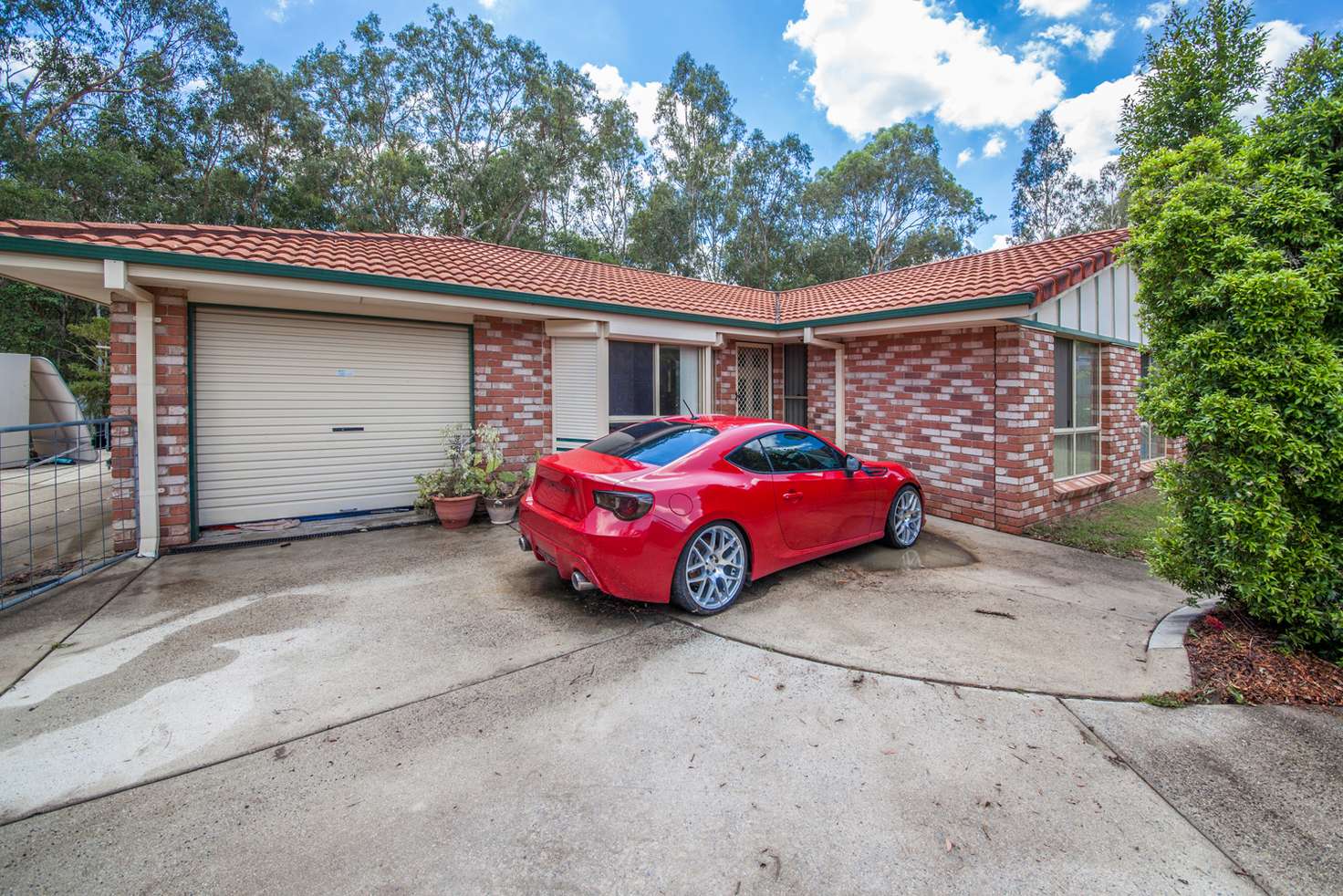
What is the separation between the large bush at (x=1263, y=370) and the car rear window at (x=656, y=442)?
9.87 feet

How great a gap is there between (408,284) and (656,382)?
137 inches

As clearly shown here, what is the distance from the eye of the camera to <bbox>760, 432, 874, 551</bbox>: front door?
14.3ft

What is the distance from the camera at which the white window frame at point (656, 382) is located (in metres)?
7.64

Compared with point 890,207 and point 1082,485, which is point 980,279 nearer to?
point 1082,485

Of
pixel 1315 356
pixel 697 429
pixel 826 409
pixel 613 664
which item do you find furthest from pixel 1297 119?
pixel 826 409

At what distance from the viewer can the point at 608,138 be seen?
2391cm

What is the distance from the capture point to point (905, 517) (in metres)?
5.57

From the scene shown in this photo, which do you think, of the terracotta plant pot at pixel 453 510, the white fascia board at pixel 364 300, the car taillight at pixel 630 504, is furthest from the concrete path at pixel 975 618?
the white fascia board at pixel 364 300

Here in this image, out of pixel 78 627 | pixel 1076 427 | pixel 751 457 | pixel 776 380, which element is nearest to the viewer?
pixel 78 627

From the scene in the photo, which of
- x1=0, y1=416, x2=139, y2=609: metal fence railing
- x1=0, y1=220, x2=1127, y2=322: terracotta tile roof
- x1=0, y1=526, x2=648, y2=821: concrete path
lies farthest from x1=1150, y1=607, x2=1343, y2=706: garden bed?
x1=0, y1=416, x2=139, y2=609: metal fence railing

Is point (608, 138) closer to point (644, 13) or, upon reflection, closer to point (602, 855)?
point (644, 13)

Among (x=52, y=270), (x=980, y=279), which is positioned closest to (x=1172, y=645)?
(x=980, y=279)

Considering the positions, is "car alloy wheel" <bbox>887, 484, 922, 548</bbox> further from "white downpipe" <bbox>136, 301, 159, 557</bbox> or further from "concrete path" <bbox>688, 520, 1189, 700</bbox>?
"white downpipe" <bbox>136, 301, 159, 557</bbox>

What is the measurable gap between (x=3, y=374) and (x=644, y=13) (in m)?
16.9
